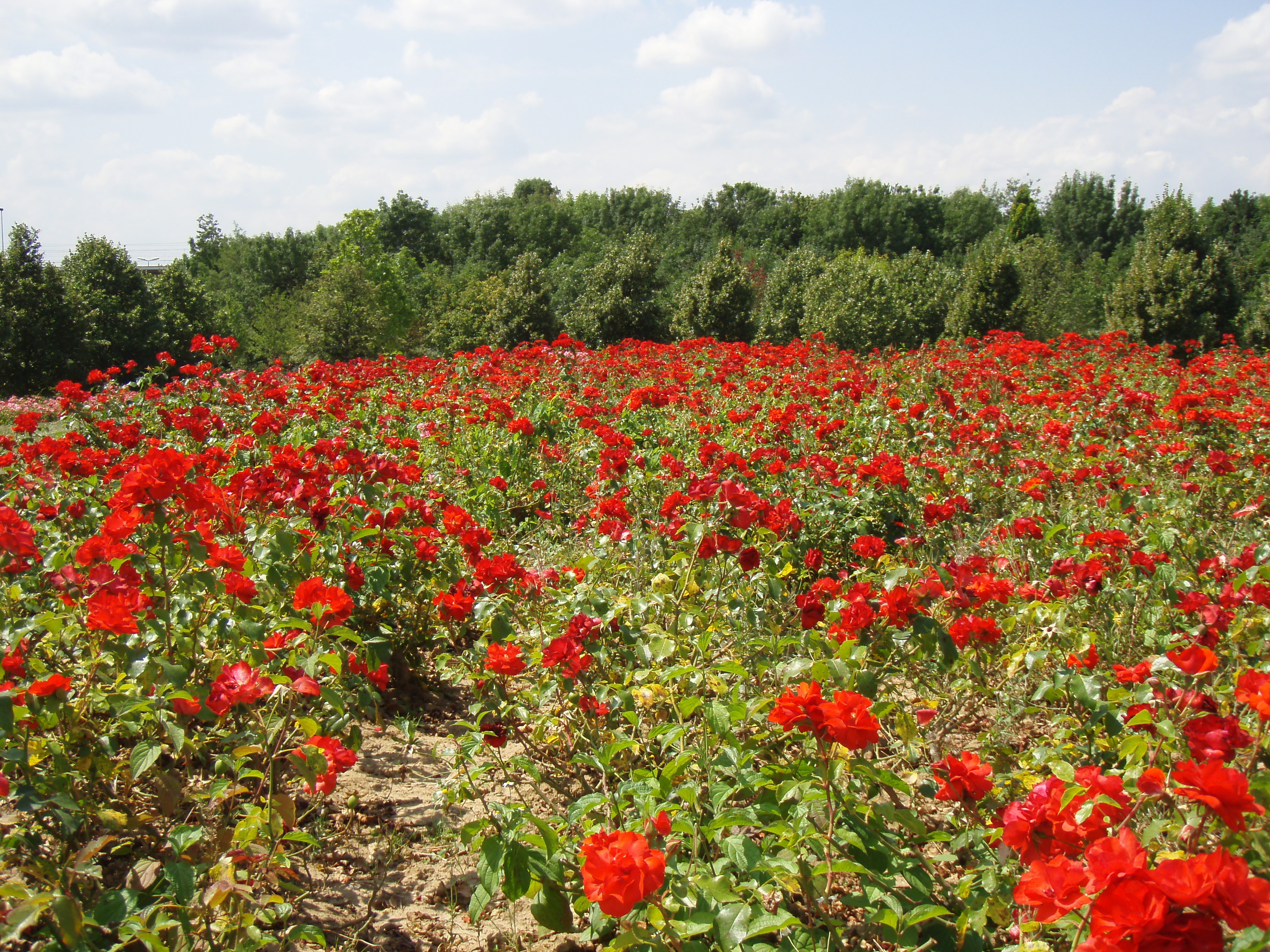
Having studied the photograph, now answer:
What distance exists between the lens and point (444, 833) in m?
2.22

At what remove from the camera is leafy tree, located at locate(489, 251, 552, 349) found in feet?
80.3

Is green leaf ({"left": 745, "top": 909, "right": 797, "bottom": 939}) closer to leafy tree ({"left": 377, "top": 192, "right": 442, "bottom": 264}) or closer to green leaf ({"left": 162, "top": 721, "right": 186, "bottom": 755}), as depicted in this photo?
green leaf ({"left": 162, "top": 721, "right": 186, "bottom": 755})

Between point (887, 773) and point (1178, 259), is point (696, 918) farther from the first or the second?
point (1178, 259)

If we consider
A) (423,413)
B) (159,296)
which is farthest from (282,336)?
(423,413)

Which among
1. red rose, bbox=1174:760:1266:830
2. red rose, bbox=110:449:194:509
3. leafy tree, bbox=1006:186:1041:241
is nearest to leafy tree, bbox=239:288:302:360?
red rose, bbox=110:449:194:509

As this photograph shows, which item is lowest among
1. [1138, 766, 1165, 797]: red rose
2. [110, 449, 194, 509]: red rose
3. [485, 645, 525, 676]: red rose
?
[1138, 766, 1165, 797]: red rose

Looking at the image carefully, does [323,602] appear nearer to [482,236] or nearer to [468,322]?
[468,322]

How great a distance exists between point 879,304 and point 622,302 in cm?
834

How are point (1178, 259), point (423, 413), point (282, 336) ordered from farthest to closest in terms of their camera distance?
1. point (282, 336)
2. point (1178, 259)
3. point (423, 413)

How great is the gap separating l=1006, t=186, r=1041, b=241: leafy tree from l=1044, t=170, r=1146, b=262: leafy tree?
0.71m

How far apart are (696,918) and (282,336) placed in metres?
32.2

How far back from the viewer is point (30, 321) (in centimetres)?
1850

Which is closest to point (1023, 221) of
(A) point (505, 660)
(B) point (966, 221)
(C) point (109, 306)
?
(B) point (966, 221)

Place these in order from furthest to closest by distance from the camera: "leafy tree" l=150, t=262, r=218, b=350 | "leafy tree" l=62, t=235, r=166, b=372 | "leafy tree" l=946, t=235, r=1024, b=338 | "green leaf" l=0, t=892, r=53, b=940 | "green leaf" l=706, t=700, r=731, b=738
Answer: "leafy tree" l=150, t=262, r=218, b=350, "leafy tree" l=62, t=235, r=166, b=372, "leafy tree" l=946, t=235, r=1024, b=338, "green leaf" l=706, t=700, r=731, b=738, "green leaf" l=0, t=892, r=53, b=940
